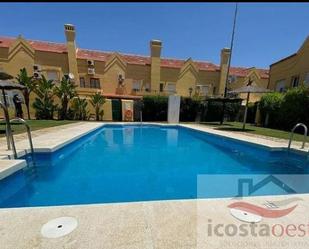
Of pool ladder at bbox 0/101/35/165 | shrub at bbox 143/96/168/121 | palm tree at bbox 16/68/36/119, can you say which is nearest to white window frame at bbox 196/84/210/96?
shrub at bbox 143/96/168/121

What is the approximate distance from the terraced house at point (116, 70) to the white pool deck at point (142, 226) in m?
22.0

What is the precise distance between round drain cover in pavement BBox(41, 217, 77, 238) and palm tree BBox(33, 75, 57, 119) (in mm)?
18724

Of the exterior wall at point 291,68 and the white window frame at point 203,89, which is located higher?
the exterior wall at point 291,68

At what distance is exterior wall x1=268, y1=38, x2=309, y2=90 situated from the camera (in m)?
18.6

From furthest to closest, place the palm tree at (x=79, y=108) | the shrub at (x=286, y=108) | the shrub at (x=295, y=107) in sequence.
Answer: the palm tree at (x=79, y=108)
the shrub at (x=286, y=108)
the shrub at (x=295, y=107)

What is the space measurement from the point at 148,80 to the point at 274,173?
Answer: 75.3ft

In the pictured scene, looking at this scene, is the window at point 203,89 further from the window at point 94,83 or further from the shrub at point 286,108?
the window at point 94,83

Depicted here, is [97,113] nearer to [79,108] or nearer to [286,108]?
[79,108]

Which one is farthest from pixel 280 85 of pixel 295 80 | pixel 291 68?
pixel 291 68

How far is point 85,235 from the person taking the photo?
7.32 ft

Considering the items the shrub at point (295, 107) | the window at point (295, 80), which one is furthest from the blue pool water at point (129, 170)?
the window at point (295, 80)

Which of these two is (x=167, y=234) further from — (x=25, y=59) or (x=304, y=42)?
(x=25, y=59)

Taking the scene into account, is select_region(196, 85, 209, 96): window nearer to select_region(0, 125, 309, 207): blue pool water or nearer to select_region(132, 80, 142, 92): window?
select_region(132, 80, 142, 92): window

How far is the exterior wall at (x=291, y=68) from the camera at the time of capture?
1858 centimetres
